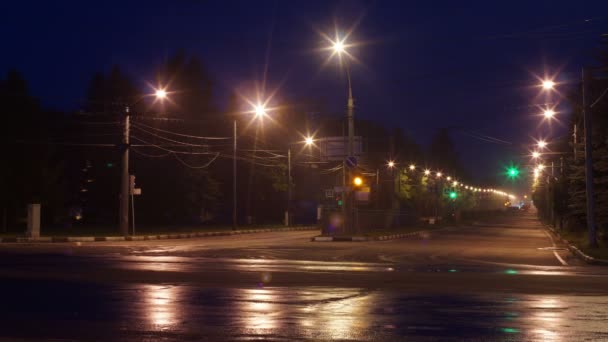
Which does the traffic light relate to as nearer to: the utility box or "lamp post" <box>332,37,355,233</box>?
"lamp post" <box>332,37,355,233</box>

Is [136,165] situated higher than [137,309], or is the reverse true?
[136,165]

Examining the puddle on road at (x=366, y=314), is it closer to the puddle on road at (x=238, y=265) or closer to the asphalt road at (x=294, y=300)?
the asphalt road at (x=294, y=300)

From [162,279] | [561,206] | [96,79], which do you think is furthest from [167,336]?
[96,79]

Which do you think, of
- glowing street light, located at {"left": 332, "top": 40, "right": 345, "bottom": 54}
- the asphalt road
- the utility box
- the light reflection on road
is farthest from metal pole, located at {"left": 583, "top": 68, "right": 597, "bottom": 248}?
the utility box

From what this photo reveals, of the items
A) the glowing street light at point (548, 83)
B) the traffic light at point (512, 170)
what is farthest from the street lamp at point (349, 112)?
the traffic light at point (512, 170)

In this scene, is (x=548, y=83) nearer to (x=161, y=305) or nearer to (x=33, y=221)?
(x=161, y=305)

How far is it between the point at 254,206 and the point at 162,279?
71.9 m

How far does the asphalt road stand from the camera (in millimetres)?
10477

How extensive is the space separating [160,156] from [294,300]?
196 feet

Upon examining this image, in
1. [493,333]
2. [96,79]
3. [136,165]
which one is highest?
[96,79]

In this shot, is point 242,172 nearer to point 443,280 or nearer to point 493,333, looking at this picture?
point 443,280

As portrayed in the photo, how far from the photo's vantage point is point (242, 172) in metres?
87.2

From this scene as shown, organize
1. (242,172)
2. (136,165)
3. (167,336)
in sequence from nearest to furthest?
(167,336) → (136,165) → (242,172)

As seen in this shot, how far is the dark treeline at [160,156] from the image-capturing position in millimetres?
61000
